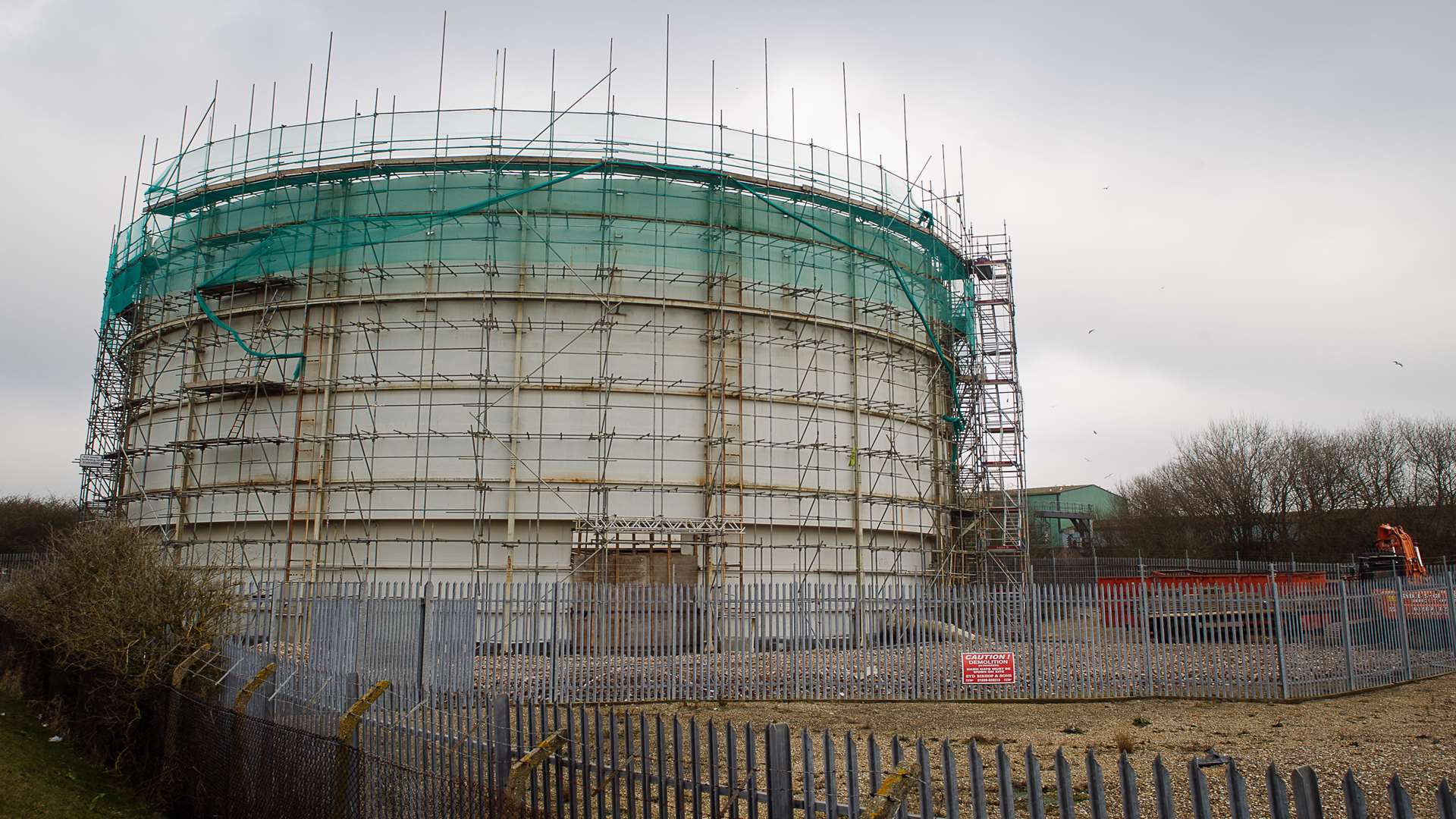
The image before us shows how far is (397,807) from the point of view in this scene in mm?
6902

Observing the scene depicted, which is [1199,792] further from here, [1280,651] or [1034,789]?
[1280,651]

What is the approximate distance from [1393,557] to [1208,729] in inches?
810

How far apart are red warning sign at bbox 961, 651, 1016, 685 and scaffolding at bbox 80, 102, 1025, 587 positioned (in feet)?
27.6

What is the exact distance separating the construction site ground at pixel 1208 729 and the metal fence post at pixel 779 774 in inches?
102

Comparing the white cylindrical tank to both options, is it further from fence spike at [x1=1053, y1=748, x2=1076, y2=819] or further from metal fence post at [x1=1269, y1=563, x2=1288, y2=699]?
fence spike at [x1=1053, y1=748, x2=1076, y2=819]

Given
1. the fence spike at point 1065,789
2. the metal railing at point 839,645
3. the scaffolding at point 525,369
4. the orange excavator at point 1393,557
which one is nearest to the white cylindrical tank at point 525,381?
the scaffolding at point 525,369

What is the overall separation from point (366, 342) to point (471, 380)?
2793 mm

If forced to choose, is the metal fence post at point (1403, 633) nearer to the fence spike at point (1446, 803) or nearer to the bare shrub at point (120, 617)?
the fence spike at point (1446, 803)

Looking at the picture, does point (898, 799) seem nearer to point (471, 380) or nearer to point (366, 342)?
point (471, 380)

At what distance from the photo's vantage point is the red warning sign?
14859 mm

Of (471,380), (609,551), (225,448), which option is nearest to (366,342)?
(471,380)

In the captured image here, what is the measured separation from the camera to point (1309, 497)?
2016 inches

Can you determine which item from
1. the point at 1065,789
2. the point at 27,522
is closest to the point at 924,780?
the point at 1065,789

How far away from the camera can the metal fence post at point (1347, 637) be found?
15.5 m
